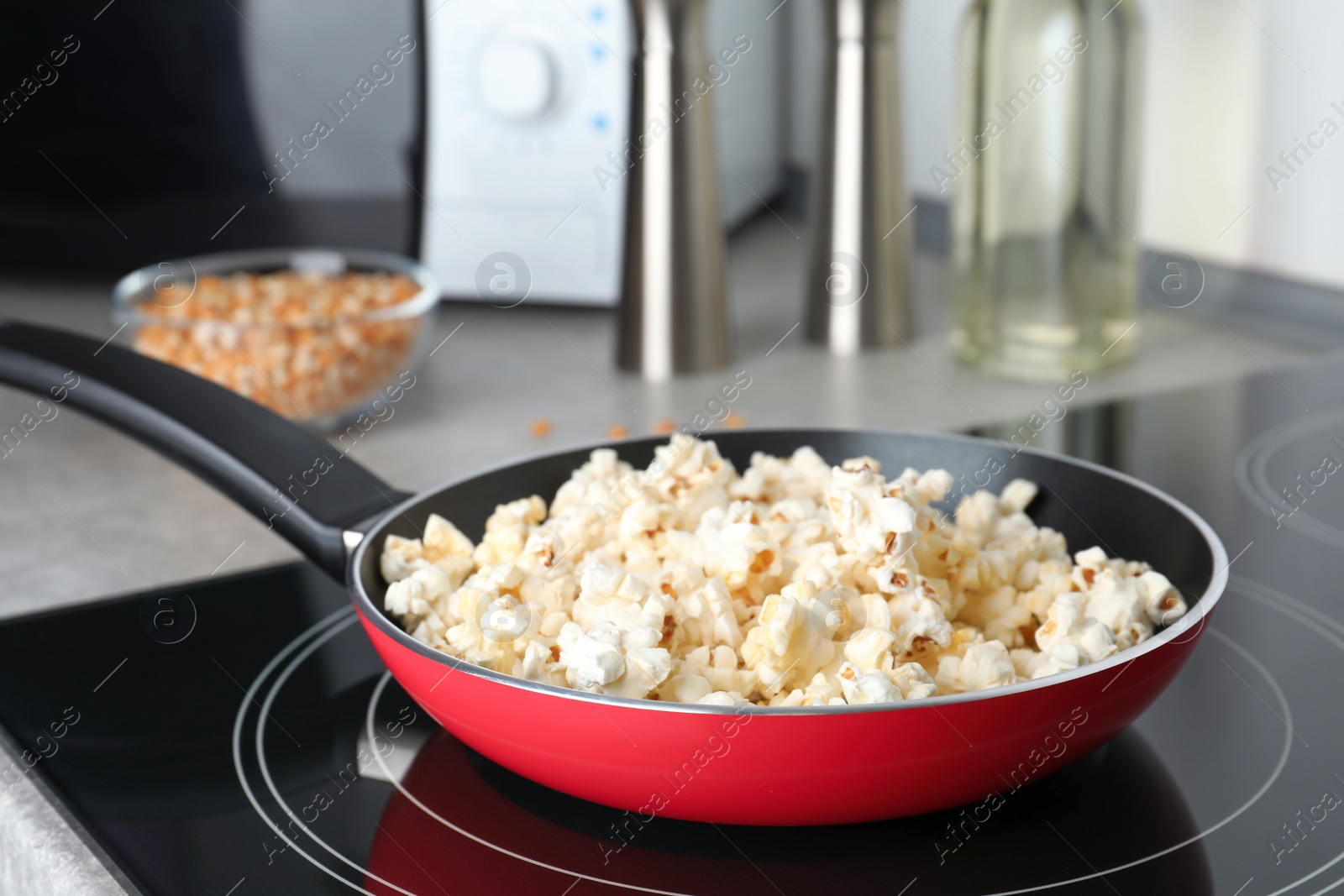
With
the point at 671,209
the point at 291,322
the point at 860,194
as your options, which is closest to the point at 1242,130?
the point at 860,194

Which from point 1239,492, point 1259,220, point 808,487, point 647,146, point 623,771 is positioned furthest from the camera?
point 1259,220

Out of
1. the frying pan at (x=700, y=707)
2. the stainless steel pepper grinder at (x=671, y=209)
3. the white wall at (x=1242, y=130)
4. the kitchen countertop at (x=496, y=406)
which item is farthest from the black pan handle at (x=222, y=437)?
the white wall at (x=1242, y=130)

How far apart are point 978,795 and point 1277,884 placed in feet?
0.34

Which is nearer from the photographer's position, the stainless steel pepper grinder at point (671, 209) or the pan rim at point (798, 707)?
the pan rim at point (798, 707)

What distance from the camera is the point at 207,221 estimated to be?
1.36 metres

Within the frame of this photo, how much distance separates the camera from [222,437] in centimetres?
61

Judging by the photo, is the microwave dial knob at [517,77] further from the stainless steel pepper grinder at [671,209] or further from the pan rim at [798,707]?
the pan rim at [798,707]

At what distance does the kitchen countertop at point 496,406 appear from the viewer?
0.88 m

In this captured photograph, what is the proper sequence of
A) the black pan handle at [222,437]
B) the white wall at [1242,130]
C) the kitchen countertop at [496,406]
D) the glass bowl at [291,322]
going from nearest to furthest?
the black pan handle at [222,437] < the kitchen countertop at [496,406] < the glass bowl at [291,322] < the white wall at [1242,130]

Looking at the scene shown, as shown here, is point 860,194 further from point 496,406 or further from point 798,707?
point 798,707

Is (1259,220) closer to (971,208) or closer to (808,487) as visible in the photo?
(971,208)

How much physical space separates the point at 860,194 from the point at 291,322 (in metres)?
0.54

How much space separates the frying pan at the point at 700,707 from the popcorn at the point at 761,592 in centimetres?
2

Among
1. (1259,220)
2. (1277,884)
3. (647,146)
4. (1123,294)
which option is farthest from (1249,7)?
(1277,884)
